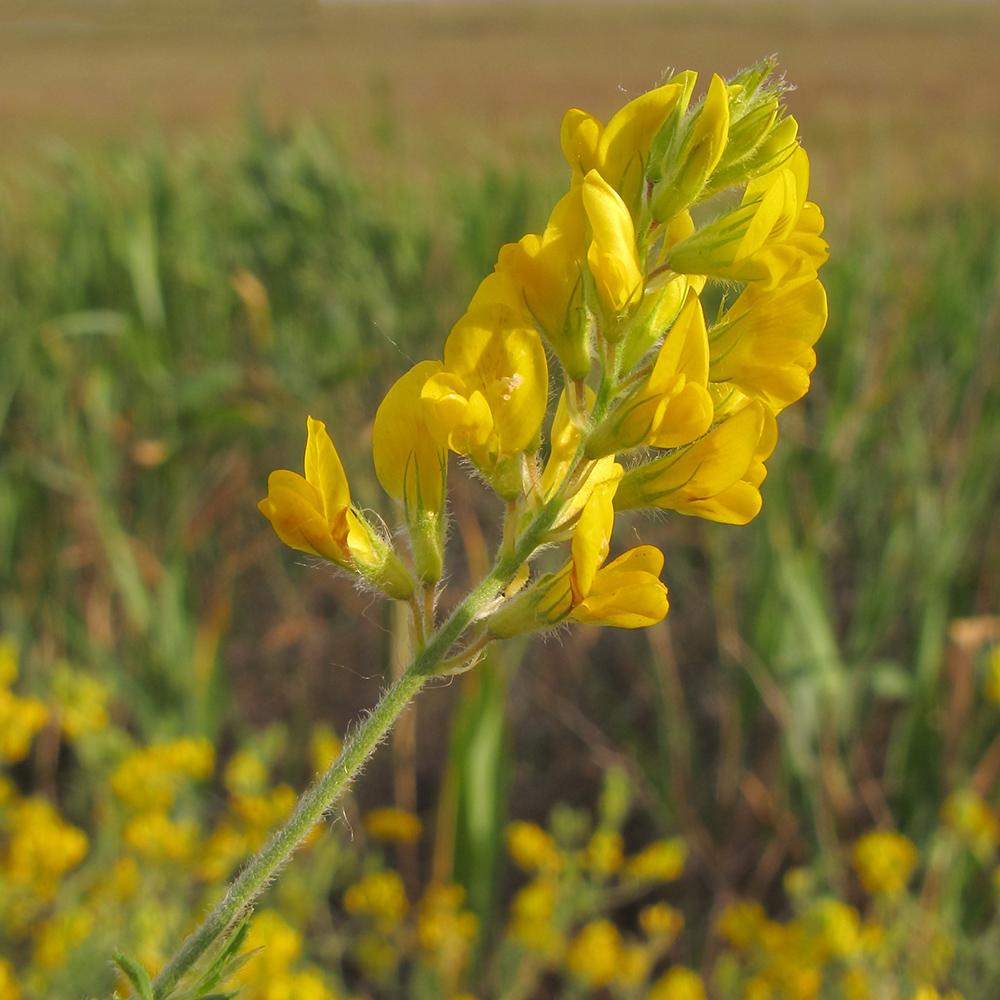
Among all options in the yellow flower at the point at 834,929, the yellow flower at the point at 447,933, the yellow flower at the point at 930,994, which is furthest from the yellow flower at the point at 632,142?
the yellow flower at the point at 447,933

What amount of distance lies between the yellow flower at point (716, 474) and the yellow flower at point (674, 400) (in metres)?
0.04

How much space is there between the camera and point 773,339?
2.20 feet

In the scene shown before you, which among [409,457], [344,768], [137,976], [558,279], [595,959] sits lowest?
[595,959]

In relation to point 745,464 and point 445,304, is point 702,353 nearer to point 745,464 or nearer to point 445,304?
point 745,464

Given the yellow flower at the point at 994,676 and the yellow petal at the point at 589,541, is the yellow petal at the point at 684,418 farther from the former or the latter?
the yellow flower at the point at 994,676

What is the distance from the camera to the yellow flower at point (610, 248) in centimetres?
61

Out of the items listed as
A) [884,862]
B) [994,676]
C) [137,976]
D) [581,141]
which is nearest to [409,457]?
[581,141]

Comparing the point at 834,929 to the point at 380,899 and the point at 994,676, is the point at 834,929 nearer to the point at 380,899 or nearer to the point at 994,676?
the point at 994,676

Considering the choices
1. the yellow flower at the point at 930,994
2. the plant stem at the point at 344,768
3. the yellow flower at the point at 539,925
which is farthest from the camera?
the yellow flower at the point at 539,925

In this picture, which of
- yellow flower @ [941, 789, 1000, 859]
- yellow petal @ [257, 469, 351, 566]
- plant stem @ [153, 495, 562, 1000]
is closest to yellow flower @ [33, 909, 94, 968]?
plant stem @ [153, 495, 562, 1000]

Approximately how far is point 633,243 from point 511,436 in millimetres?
154

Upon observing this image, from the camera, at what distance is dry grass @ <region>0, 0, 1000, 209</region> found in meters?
3.95

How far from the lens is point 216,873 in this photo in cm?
177

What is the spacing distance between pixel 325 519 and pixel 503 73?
21684mm
